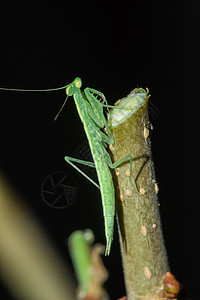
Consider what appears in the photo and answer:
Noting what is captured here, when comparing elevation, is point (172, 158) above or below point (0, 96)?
below

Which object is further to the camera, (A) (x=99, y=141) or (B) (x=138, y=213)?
(A) (x=99, y=141)

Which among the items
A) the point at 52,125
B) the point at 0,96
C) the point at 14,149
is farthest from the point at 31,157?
the point at 0,96

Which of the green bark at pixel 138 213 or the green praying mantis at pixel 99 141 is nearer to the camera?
the green bark at pixel 138 213

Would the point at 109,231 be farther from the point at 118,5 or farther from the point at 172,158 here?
the point at 118,5

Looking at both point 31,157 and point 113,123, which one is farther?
point 31,157

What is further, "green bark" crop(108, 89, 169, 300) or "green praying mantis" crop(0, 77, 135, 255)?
"green praying mantis" crop(0, 77, 135, 255)

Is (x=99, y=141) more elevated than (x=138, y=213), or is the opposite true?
(x=99, y=141)

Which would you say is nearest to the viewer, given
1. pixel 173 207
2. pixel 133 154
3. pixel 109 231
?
pixel 133 154

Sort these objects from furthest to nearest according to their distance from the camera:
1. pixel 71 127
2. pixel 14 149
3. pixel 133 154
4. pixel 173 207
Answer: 1. pixel 173 207
2. pixel 71 127
3. pixel 14 149
4. pixel 133 154
